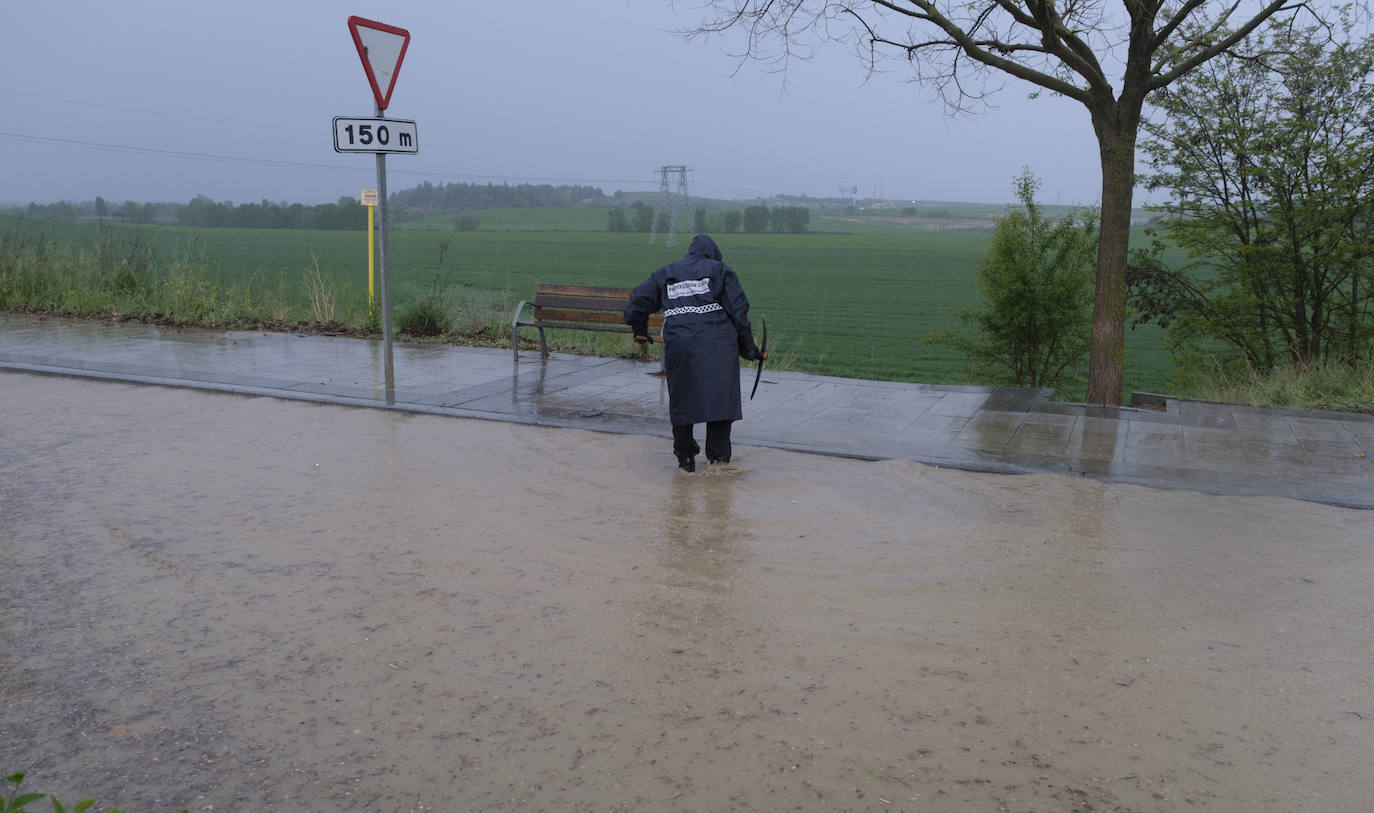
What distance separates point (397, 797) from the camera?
3.21m

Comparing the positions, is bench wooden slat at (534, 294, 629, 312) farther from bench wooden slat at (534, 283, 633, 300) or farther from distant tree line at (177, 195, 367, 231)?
distant tree line at (177, 195, 367, 231)

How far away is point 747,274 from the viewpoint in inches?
2205

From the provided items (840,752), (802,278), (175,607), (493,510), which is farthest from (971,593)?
(802,278)

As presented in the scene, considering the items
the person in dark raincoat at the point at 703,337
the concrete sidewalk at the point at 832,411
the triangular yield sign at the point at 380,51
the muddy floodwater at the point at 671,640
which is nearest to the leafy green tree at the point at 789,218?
the concrete sidewalk at the point at 832,411

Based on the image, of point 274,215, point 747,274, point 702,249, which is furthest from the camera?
point 274,215

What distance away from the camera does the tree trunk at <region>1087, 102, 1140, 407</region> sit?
35.8ft

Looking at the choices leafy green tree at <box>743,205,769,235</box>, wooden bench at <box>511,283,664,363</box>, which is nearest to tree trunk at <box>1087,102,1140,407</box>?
wooden bench at <box>511,283,664,363</box>

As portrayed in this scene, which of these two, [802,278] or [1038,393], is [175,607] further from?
[802,278]

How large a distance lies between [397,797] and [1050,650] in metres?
2.49

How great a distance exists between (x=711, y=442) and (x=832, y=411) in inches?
85.3

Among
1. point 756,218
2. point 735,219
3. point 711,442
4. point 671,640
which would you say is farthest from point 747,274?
point 671,640

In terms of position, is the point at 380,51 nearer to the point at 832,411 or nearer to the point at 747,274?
the point at 832,411

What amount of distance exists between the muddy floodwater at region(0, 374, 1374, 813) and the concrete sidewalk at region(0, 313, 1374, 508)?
699mm

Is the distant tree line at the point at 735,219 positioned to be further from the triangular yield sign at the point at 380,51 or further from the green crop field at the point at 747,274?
A: the triangular yield sign at the point at 380,51
